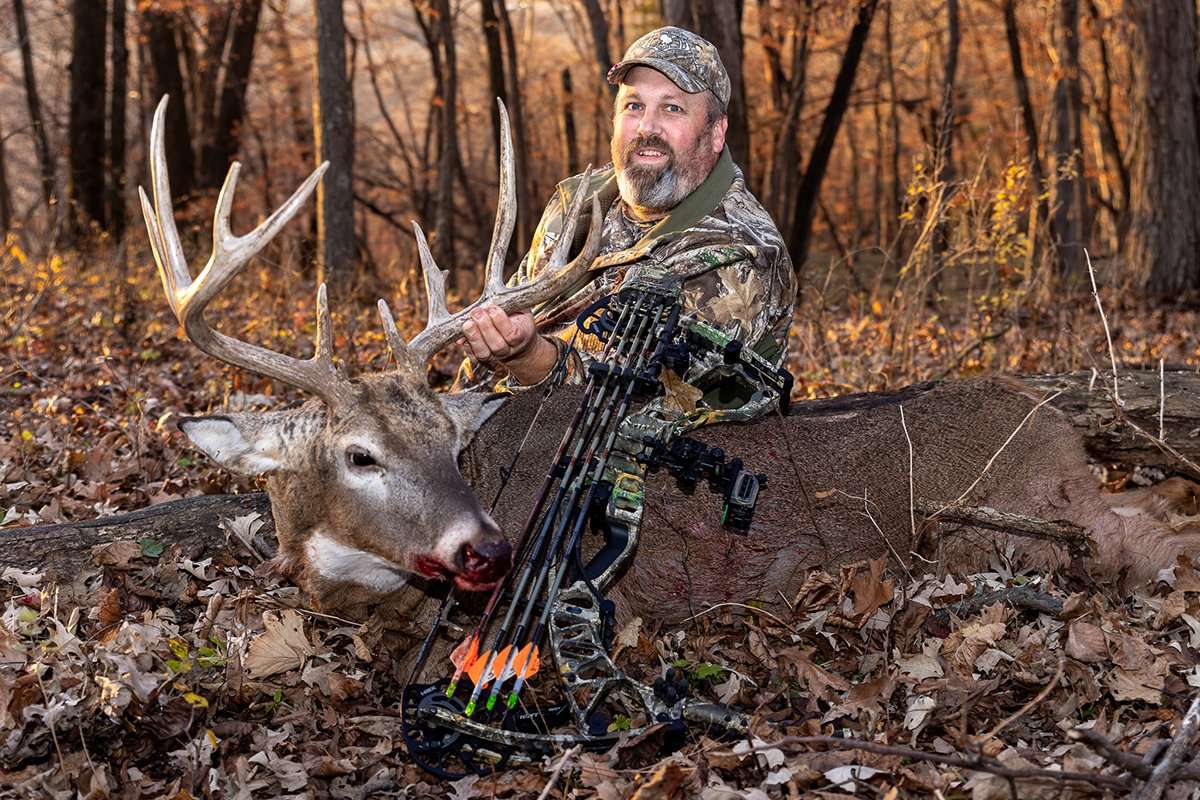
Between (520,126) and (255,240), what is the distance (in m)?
14.8

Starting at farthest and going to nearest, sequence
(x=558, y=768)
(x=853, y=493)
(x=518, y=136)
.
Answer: (x=518, y=136), (x=853, y=493), (x=558, y=768)

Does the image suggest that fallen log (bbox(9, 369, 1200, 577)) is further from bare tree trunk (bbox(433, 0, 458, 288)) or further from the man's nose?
bare tree trunk (bbox(433, 0, 458, 288))

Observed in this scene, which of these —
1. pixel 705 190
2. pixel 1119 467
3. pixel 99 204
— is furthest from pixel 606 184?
pixel 99 204

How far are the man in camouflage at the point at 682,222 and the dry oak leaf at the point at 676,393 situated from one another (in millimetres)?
224

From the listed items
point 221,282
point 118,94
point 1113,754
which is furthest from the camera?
point 118,94

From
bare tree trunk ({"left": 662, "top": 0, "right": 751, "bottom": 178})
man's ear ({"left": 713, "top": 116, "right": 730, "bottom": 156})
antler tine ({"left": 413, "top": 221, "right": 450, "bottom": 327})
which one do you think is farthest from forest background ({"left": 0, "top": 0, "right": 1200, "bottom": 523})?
man's ear ({"left": 713, "top": 116, "right": 730, "bottom": 156})

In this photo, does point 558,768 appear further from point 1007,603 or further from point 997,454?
point 997,454

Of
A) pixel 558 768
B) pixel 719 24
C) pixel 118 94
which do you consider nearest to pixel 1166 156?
pixel 719 24

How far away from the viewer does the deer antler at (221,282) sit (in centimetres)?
355

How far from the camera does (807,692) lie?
3.82 meters

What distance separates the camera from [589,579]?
12.1 ft

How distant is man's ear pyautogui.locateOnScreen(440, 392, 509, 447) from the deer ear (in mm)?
504

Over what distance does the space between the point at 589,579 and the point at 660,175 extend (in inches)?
77.7

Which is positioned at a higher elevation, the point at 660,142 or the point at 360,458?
the point at 660,142
